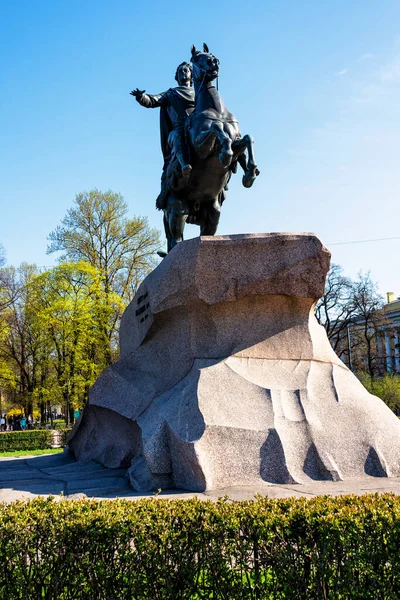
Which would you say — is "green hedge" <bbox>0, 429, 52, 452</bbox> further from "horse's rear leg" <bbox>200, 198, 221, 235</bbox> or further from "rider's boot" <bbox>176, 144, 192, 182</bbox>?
"rider's boot" <bbox>176, 144, 192, 182</bbox>

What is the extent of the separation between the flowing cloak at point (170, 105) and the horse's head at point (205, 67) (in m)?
1.21

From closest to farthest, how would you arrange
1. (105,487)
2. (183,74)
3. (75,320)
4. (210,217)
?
(105,487) < (210,217) < (183,74) < (75,320)

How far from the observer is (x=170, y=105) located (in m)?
10.3

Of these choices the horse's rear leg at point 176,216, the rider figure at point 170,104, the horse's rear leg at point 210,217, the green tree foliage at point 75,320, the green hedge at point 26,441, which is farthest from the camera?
the green tree foliage at point 75,320

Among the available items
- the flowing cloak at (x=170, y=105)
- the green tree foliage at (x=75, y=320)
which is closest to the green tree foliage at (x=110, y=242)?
the green tree foliage at (x=75, y=320)

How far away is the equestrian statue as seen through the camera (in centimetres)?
838

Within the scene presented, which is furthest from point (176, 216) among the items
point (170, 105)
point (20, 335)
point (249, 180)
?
point (20, 335)

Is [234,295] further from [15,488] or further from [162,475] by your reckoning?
[15,488]

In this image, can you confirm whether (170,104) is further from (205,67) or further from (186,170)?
(186,170)

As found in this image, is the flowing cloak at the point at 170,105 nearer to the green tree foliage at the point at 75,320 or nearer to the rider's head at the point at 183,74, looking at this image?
the rider's head at the point at 183,74

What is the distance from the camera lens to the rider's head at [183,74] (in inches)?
416

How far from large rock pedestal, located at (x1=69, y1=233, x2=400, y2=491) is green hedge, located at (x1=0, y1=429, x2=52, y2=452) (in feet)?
45.8

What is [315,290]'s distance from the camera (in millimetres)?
7270

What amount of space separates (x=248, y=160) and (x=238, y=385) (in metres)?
3.30
